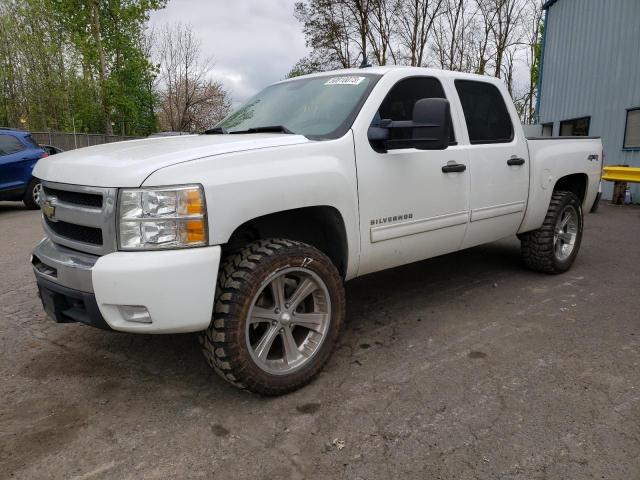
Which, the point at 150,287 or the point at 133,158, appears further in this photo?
the point at 133,158

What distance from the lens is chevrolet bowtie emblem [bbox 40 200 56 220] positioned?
2.74 meters

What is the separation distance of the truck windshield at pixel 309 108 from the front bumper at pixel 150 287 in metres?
1.22

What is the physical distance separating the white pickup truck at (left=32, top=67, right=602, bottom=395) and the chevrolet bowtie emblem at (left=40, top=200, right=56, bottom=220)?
0.07ft

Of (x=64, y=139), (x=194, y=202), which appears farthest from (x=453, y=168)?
(x=64, y=139)

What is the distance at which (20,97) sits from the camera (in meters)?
28.8

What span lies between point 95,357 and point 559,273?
442 cm

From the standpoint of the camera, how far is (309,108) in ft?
11.3

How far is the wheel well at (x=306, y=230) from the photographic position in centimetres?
290

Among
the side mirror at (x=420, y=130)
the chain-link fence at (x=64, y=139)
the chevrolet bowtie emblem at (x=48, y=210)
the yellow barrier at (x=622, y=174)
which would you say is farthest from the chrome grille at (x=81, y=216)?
the chain-link fence at (x=64, y=139)

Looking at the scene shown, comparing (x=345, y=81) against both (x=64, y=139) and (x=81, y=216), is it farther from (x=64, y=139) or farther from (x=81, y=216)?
(x=64, y=139)

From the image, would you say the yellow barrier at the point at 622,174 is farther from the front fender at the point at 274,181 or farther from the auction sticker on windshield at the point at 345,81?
the front fender at the point at 274,181

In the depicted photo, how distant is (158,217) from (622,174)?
11.8 metres

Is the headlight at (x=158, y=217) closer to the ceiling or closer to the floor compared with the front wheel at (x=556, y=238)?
closer to the ceiling

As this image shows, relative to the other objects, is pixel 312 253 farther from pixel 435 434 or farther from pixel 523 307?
pixel 523 307
